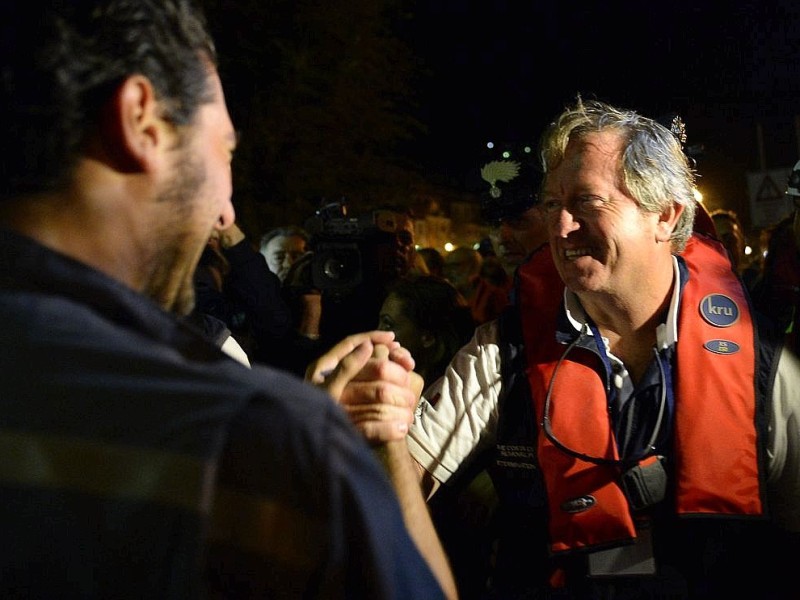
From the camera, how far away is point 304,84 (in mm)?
19562

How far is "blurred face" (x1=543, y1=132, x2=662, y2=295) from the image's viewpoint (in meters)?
2.54

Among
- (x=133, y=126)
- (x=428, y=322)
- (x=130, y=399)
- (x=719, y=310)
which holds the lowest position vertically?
(x=130, y=399)

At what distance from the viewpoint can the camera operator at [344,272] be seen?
15.5ft

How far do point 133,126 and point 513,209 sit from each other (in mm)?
3004

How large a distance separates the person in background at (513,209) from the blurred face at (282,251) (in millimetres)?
2382

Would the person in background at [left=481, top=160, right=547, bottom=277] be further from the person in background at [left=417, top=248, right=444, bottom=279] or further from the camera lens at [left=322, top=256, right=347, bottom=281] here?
the person in background at [left=417, top=248, right=444, bottom=279]

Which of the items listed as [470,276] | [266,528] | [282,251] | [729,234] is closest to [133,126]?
[266,528]

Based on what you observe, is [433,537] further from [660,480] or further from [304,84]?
[304,84]

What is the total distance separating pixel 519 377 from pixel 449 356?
4.35 ft

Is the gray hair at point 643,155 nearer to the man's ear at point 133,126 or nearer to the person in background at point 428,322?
the person in background at point 428,322

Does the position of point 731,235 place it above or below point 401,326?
above

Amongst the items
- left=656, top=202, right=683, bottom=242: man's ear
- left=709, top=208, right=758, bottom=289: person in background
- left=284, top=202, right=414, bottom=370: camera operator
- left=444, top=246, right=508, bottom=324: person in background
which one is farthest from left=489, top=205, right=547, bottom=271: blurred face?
left=709, top=208, right=758, bottom=289: person in background

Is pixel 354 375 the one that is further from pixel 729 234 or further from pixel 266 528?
pixel 729 234

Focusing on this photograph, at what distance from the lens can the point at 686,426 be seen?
7.77 feet
